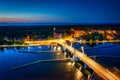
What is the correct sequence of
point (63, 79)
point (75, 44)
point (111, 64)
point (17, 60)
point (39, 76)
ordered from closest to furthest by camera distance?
point (63, 79)
point (39, 76)
point (111, 64)
point (17, 60)
point (75, 44)

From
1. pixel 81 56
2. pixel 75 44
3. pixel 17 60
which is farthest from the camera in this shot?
pixel 75 44

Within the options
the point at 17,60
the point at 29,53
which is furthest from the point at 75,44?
the point at 17,60

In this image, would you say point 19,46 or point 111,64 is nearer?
point 111,64

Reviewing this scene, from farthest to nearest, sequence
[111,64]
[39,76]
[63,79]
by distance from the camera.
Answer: [111,64] < [39,76] < [63,79]

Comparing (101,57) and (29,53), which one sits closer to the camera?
(101,57)

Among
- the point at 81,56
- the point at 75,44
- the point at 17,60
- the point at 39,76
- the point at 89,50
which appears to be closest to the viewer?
the point at 39,76

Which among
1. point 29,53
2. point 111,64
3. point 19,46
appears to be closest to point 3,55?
point 29,53

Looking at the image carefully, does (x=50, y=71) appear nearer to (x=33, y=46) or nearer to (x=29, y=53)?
(x=29, y=53)

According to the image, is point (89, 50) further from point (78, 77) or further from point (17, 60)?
point (78, 77)
